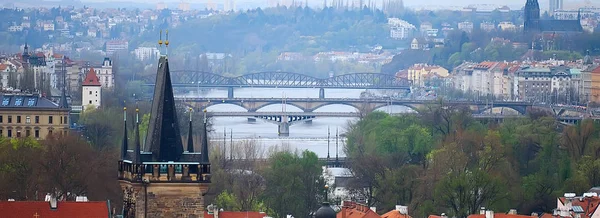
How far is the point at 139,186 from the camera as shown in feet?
94.9

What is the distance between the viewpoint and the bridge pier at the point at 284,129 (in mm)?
116562

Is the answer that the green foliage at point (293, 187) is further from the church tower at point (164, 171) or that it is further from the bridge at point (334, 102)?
the bridge at point (334, 102)

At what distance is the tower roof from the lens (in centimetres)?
2909

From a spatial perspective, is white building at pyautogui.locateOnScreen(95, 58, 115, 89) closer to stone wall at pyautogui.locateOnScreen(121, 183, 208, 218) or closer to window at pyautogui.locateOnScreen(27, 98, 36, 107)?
window at pyautogui.locateOnScreen(27, 98, 36, 107)

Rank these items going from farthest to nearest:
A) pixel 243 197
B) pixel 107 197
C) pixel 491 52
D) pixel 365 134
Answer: pixel 491 52, pixel 365 134, pixel 243 197, pixel 107 197

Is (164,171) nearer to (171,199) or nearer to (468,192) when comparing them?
(171,199)

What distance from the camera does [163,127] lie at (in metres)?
29.1

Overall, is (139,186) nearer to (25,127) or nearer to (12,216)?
(12,216)

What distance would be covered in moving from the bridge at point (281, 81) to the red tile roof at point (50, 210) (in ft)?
421

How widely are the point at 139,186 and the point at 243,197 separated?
29.1m

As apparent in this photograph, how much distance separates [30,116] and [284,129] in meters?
41.2

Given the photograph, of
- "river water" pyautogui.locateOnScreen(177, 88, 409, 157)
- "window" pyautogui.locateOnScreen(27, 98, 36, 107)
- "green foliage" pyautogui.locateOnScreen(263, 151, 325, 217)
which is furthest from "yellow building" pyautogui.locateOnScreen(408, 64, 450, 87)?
"green foliage" pyautogui.locateOnScreen(263, 151, 325, 217)

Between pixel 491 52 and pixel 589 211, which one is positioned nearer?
pixel 589 211

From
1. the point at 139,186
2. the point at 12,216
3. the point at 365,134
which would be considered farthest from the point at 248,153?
the point at 139,186
